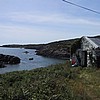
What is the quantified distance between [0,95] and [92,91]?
551 centimetres

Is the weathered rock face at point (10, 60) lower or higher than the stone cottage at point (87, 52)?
lower

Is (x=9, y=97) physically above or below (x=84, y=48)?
below

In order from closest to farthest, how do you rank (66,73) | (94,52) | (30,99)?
(30,99) < (66,73) < (94,52)

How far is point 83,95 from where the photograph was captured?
13469 millimetres

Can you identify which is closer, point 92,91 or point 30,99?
point 30,99

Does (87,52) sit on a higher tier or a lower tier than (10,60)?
higher

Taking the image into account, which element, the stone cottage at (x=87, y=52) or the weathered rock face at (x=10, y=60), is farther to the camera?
the weathered rock face at (x=10, y=60)

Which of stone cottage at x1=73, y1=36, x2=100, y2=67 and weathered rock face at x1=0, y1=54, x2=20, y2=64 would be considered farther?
weathered rock face at x1=0, y1=54, x2=20, y2=64

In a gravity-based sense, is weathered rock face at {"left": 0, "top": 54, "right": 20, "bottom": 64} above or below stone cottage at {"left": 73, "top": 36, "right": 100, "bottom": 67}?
below

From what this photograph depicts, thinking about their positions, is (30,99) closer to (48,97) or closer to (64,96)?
(48,97)

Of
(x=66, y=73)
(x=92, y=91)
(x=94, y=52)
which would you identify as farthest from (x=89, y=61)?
(x=92, y=91)

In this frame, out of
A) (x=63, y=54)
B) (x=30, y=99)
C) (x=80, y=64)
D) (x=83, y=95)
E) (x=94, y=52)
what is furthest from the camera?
(x=63, y=54)

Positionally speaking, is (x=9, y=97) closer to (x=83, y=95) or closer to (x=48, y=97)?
(x=48, y=97)

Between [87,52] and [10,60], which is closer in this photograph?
[87,52]
